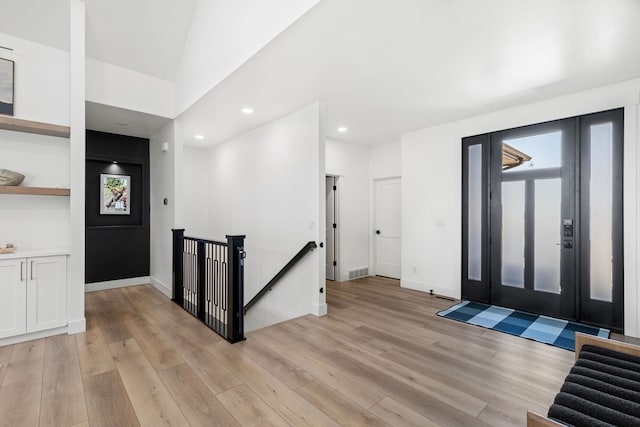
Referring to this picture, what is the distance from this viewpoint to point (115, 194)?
5.40 m

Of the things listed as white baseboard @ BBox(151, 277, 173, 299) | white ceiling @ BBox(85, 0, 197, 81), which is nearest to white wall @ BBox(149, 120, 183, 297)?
white baseboard @ BBox(151, 277, 173, 299)

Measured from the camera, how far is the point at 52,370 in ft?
8.34

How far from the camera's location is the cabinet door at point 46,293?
3145 mm

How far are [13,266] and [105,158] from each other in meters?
2.81

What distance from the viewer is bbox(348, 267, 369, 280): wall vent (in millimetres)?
6195

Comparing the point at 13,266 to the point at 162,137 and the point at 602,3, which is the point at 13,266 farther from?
the point at 602,3

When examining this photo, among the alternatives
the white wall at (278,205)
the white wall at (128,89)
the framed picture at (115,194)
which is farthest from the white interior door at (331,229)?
the framed picture at (115,194)

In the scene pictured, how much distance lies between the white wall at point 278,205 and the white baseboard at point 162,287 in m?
1.30

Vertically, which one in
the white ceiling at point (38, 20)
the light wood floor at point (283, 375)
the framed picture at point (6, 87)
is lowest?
the light wood floor at point (283, 375)

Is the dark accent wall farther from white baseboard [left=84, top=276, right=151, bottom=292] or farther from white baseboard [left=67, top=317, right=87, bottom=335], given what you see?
white baseboard [left=67, top=317, right=87, bottom=335]

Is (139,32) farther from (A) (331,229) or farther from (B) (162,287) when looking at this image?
(A) (331,229)

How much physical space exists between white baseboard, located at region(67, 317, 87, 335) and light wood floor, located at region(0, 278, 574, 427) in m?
0.09

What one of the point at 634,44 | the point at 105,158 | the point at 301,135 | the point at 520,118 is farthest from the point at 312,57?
the point at 105,158

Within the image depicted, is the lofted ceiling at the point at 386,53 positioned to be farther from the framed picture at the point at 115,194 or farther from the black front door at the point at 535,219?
the framed picture at the point at 115,194
